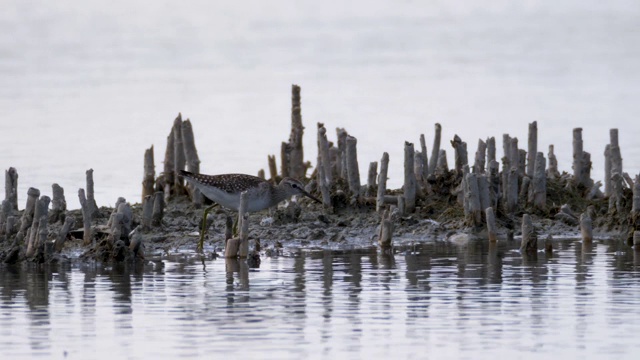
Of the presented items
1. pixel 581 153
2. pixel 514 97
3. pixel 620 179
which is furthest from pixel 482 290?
pixel 514 97

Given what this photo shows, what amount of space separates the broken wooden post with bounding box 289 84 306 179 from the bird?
9.73 feet

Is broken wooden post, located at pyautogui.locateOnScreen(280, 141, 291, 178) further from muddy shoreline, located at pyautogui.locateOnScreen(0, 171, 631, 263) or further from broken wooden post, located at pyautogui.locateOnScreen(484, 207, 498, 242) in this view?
broken wooden post, located at pyautogui.locateOnScreen(484, 207, 498, 242)

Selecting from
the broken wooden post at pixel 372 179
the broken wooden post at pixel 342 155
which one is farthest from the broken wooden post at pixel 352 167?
the broken wooden post at pixel 342 155

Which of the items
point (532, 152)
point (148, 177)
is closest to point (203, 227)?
point (148, 177)

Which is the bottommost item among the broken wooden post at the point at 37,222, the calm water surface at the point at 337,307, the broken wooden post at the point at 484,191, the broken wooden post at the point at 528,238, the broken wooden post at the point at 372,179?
the calm water surface at the point at 337,307

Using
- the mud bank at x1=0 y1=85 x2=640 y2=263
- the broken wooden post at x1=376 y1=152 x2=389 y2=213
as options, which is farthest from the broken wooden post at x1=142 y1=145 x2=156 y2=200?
the broken wooden post at x1=376 y1=152 x2=389 y2=213

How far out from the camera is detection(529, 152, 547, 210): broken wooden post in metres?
20.9

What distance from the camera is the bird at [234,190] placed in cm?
2036

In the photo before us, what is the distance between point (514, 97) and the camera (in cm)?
3616

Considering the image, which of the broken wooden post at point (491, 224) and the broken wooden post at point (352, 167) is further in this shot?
the broken wooden post at point (352, 167)

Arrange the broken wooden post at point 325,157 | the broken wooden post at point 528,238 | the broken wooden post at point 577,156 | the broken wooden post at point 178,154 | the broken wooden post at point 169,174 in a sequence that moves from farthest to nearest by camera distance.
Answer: the broken wooden post at point 169,174, the broken wooden post at point 178,154, the broken wooden post at point 577,156, the broken wooden post at point 325,157, the broken wooden post at point 528,238

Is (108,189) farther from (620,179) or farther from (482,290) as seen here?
(482,290)

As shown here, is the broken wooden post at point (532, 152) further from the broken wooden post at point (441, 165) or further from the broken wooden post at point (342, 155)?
the broken wooden post at point (342, 155)

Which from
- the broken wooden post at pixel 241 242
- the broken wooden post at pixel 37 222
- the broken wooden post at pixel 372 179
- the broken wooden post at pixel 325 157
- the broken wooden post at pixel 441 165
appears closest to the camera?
the broken wooden post at pixel 37 222
